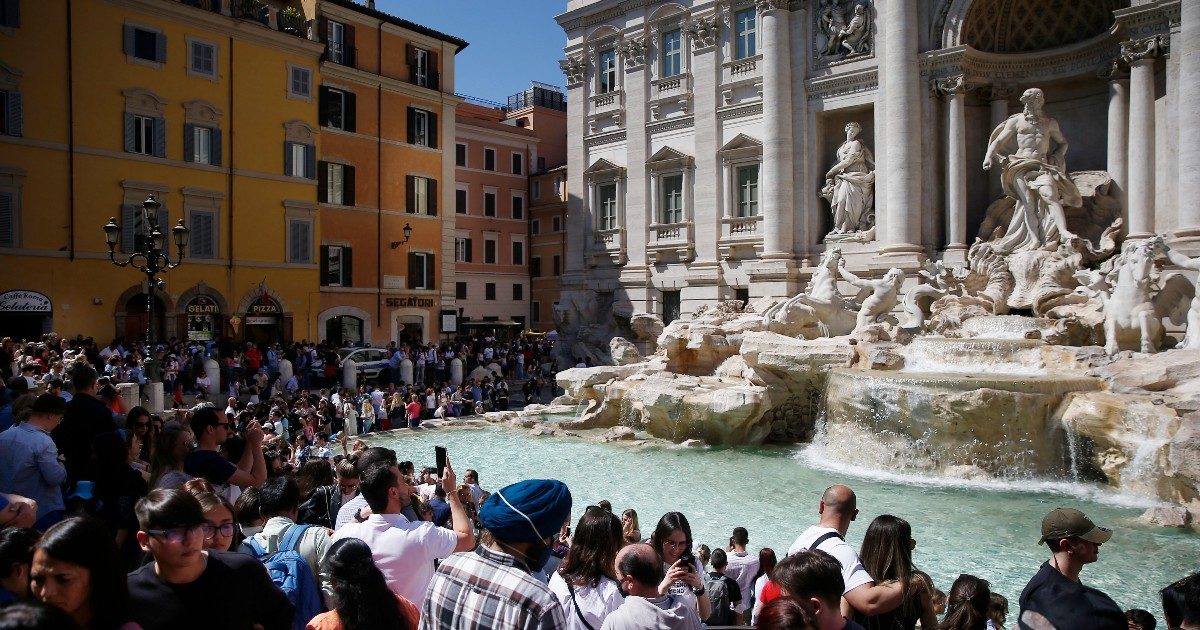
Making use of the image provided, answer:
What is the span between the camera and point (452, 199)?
106 feet

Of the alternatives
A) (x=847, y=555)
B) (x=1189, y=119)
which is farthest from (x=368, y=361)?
(x=847, y=555)

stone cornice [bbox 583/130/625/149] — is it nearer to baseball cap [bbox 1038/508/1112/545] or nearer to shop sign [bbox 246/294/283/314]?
shop sign [bbox 246/294/283/314]

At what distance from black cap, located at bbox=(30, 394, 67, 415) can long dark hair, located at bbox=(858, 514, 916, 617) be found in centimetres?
471

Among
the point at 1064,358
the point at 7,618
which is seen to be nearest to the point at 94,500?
the point at 7,618

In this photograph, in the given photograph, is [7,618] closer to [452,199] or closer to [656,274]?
[656,274]

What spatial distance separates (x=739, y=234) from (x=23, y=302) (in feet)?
62.6

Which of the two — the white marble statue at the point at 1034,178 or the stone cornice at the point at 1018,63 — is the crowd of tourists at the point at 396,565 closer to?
the white marble statue at the point at 1034,178

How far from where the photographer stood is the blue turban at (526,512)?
111 inches

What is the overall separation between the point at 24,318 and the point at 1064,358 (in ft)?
79.5

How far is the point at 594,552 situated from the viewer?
129 inches

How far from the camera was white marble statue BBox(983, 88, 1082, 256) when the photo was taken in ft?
57.2

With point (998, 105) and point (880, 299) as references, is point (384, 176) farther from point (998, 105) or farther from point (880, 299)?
point (998, 105)

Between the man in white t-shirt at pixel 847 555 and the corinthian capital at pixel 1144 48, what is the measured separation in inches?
672

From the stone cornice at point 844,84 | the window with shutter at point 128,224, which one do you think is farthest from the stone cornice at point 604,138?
the window with shutter at point 128,224
